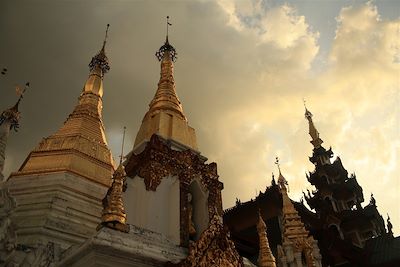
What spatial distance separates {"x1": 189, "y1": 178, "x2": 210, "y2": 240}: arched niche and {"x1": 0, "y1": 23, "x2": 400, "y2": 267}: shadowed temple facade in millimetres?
29

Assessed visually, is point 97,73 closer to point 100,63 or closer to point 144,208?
point 100,63

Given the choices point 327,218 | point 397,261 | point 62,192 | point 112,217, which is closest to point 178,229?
point 112,217

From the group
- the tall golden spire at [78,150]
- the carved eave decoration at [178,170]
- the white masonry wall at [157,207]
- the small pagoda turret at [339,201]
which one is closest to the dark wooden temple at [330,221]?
the small pagoda turret at [339,201]

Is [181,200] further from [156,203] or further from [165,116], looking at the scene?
[165,116]

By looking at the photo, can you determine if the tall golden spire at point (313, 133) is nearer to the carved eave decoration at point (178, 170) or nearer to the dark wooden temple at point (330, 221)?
the dark wooden temple at point (330, 221)

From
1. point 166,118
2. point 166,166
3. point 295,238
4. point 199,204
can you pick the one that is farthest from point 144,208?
point 295,238

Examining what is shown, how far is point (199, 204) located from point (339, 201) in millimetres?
24779

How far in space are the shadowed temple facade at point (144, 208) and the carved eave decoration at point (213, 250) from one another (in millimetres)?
20

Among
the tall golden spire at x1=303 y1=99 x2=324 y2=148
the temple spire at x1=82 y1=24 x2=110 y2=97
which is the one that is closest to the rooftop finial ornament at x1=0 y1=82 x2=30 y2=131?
the temple spire at x1=82 y1=24 x2=110 y2=97

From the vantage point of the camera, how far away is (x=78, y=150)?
58.5 feet

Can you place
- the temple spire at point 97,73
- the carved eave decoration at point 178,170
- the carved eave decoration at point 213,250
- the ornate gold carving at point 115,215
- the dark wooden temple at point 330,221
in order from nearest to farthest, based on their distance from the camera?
the ornate gold carving at point 115,215
the carved eave decoration at point 213,250
the carved eave decoration at point 178,170
the dark wooden temple at point 330,221
the temple spire at point 97,73

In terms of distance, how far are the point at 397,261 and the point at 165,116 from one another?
14.2m

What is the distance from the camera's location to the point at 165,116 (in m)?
12.2

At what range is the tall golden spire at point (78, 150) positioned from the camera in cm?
1705
